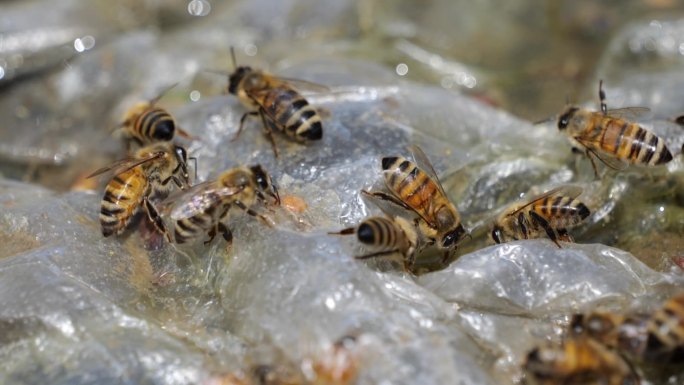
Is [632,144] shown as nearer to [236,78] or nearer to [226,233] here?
[226,233]

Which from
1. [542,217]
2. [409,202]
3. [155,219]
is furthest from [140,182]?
[542,217]

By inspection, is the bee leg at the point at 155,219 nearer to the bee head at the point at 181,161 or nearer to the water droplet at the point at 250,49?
the bee head at the point at 181,161

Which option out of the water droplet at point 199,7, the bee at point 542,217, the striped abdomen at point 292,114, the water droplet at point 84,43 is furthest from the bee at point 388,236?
the water droplet at point 199,7

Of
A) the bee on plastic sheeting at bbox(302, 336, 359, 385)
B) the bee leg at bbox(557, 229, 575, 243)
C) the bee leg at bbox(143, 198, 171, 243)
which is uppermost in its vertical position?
the bee leg at bbox(557, 229, 575, 243)

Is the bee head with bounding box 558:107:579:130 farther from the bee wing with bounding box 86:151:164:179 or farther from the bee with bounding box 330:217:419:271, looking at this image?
the bee wing with bounding box 86:151:164:179

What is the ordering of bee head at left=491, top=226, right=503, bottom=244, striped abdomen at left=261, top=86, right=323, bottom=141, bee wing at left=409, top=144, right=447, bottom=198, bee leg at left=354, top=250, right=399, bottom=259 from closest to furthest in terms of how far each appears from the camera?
bee leg at left=354, top=250, right=399, bottom=259 → bee head at left=491, top=226, right=503, bottom=244 → bee wing at left=409, top=144, right=447, bottom=198 → striped abdomen at left=261, top=86, right=323, bottom=141

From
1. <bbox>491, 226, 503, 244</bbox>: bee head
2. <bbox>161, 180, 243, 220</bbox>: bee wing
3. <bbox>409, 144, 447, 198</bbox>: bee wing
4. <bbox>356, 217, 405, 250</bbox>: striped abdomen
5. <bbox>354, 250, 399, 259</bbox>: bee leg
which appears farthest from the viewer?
<bbox>409, 144, 447, 198</bbox>: bee wing

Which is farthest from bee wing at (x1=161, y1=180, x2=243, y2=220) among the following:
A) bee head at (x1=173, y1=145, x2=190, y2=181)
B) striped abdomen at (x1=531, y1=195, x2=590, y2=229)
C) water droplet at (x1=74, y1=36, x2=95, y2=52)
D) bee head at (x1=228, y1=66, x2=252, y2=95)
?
water droplet at (x1=74, y1=36, x2=95, y2=52)
